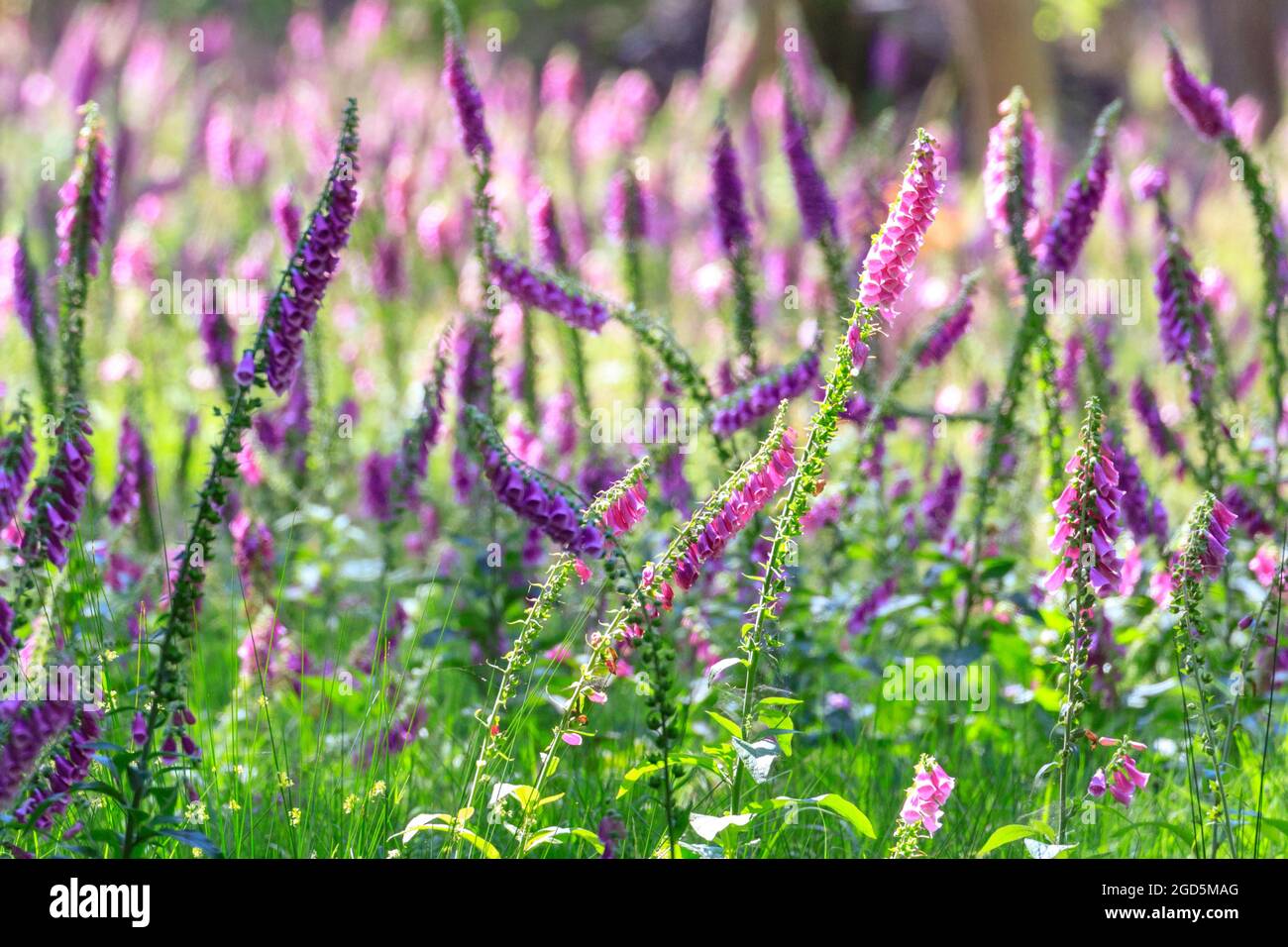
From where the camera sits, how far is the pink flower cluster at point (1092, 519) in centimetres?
318

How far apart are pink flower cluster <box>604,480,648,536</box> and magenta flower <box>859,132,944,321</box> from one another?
0.60 meters

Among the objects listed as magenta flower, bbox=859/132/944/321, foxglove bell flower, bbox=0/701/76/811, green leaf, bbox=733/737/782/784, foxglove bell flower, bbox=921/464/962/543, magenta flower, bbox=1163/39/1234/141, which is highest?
magenta flower, bbox=1163/39/1234/141

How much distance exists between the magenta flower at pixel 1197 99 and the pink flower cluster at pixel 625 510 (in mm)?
2453

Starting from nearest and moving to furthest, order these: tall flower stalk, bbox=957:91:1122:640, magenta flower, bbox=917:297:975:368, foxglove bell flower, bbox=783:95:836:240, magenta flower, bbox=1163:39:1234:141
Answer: tall flower stalk, bbox=957:91:1122:640, magenta flower, bbox=1163:39:1234:141, magenta flower, bbox=917:297:975:368, foxglove bell flower, bbox=783:95:836:240

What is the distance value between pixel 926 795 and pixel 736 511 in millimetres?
687

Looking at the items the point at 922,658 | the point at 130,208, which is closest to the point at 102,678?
the point at 922,658

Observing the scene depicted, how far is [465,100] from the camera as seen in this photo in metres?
4.76

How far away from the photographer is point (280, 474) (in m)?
6.28

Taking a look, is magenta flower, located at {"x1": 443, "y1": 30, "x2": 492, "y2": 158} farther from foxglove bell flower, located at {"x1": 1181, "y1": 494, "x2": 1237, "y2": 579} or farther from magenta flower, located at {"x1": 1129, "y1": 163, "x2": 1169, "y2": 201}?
foxglove bell flower, located at {"x1": 1181, "y1": 494, "x2": 1237, "y2": 579}

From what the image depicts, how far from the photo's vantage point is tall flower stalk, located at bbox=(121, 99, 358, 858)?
3.03 m

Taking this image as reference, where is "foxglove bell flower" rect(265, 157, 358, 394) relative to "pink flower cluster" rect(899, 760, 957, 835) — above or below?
above

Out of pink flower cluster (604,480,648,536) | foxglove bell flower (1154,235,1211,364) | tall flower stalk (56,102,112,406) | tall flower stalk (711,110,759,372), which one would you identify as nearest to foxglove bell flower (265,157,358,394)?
pink flower cluster (604,480,648,536)

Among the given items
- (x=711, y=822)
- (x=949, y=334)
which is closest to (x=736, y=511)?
Answer: (x=711, y=822)

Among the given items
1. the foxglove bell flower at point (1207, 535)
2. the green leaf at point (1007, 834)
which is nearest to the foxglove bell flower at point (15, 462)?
the green leaf at point (1007, 834)
